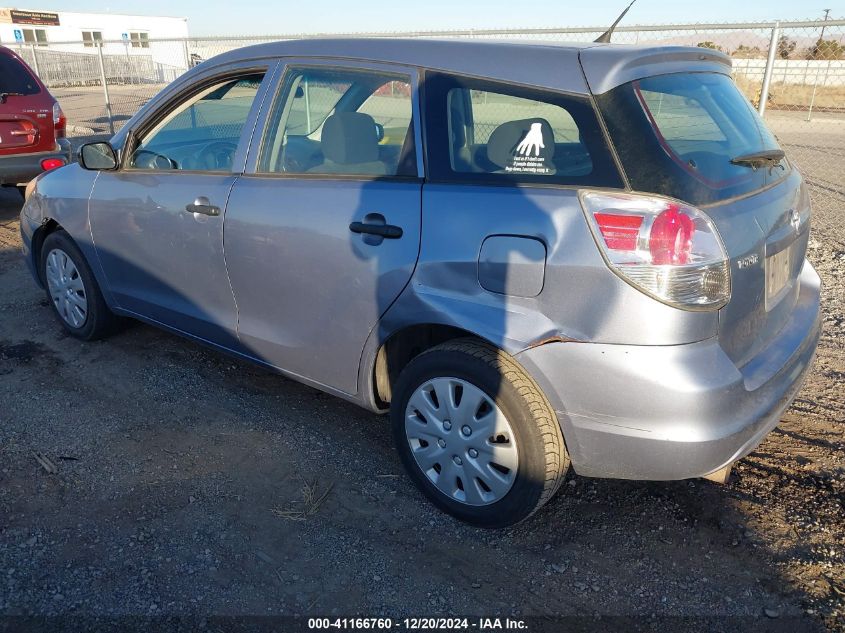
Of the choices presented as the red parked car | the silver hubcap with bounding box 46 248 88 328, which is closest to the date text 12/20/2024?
the silver hubcap with bounding box 46 248 88 328

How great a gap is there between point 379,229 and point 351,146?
1.72 feet

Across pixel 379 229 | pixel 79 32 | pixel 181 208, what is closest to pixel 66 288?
pixel 181 208

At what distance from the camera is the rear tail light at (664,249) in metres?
2.18

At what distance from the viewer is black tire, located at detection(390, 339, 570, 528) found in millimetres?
2457

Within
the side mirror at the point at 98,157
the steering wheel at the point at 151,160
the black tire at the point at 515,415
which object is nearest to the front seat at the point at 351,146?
the black tire at the point at 515,415

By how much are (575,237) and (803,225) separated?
4.18 ft

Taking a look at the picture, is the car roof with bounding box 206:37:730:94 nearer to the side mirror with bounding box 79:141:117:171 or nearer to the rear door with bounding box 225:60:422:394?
the rear door with bounding box 225:60:422:394

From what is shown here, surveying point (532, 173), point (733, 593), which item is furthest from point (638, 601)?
point (532, 173)

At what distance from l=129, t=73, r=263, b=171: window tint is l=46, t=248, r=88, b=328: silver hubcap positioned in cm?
100

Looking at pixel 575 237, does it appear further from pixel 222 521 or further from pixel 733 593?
pixel 222 521

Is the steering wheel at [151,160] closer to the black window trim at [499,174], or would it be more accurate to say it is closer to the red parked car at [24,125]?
the black window trim at [499,174]

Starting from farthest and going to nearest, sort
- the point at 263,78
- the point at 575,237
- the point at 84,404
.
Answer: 1. the point at 84,404
2. the point at 263,78
3. the point at 575,237

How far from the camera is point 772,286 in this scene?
2.59 metres

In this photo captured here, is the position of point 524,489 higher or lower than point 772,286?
lower
